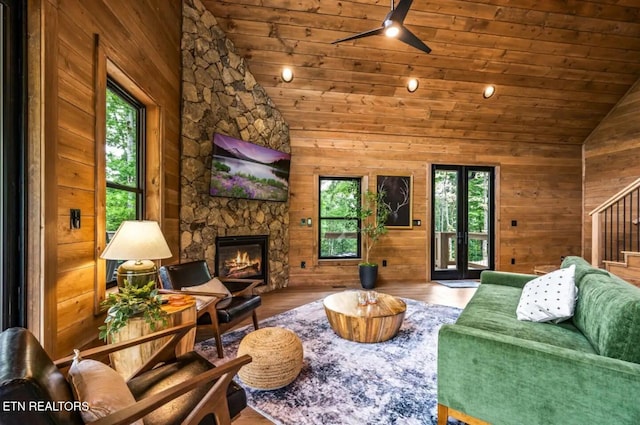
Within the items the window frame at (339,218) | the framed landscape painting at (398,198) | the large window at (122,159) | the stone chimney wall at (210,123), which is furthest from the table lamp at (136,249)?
the framed landscape painting at (398,198)

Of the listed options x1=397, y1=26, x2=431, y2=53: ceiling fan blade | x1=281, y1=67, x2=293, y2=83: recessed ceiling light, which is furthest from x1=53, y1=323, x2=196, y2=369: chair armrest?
x1=281, y1=67, x2=293, y2=83: recessed ceiling light

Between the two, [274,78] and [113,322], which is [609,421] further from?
[274,78]

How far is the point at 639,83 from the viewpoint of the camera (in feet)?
17.0

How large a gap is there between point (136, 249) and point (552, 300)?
9.81 feet

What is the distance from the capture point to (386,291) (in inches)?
195

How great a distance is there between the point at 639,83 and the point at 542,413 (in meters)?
6.84

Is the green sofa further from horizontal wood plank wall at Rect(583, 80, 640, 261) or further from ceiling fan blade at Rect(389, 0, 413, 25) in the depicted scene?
horizontal wood plank wall at Rect(583, 80, 640, 261)

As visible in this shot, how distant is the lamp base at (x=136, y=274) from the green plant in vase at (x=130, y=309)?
0.09 meters

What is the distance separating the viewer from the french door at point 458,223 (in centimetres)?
592

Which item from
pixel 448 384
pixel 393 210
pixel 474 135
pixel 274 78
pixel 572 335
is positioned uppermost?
pixel 274 78

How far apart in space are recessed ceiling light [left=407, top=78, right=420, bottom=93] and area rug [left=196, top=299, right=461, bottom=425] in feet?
12.1

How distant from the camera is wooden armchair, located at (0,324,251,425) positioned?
2.46 ft

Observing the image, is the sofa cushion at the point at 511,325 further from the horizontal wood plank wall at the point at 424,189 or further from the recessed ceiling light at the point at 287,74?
the recessed ceiling light at the point at 287,74

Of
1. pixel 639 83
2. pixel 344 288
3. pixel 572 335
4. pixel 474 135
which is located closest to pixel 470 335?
pixel 572 335
